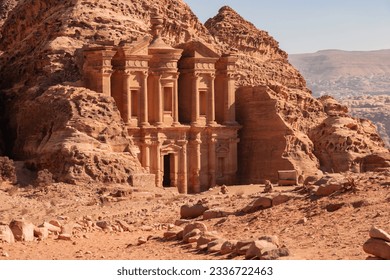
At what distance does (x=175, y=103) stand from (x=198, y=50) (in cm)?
320

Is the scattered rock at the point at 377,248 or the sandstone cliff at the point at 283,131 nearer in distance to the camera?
the scattered rock at the point at 377,248

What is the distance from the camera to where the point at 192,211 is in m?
29.3

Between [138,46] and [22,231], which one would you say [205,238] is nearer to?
[22,231]

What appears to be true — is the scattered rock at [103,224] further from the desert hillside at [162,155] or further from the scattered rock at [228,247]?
the scattered rock at [228,247]

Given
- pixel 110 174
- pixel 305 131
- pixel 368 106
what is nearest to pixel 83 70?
pixel 110 174

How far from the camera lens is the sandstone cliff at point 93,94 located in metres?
41.8

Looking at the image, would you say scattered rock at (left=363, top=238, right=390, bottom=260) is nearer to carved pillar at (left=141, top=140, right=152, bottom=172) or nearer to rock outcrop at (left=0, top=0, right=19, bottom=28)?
carved pillar at (left=141, top=140, right=152, bottom=172)

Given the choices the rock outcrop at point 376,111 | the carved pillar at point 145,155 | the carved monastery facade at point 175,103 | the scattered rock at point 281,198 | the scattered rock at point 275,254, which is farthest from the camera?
the rock outcrop at point 376,111

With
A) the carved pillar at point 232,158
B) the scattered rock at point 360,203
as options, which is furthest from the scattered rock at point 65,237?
the carved pillar at point 232,158

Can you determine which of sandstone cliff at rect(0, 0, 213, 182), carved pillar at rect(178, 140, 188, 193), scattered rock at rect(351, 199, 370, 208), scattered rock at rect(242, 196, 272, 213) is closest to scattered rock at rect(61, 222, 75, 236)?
scattered rock at rect(242, 196, 272, 213)

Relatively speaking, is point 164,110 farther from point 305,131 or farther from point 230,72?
point 305,131

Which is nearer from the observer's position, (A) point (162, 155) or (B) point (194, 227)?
(B) point (194, 227)

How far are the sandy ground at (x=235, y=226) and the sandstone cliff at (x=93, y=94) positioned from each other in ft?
25.3

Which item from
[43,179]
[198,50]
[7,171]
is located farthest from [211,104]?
[7,171]
